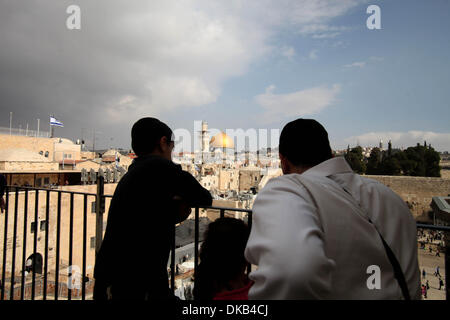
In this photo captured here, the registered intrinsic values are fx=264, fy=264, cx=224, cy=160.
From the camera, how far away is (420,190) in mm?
34000

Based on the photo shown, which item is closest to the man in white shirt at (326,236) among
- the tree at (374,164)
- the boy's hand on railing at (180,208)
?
the boy's hand on railing at (180,208)

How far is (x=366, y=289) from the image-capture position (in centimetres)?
107

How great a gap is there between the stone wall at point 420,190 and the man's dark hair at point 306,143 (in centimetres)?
3836

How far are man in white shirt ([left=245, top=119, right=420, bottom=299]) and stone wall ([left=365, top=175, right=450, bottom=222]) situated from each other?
3835 cm

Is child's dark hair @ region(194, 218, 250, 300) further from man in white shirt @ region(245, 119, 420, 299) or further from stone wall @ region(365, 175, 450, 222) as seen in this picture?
stone wall @ region(365, 175, 450, 222)

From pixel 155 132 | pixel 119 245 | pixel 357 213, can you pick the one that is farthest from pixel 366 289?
pixel 155 132

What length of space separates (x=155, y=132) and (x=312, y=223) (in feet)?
4.83

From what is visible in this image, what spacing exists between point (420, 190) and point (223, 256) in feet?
135

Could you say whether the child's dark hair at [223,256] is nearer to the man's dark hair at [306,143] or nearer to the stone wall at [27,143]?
the man's dark hair at [306,143]

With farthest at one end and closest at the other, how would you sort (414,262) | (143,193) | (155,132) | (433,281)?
(433,281), (155,132), (143,193), (414,262)

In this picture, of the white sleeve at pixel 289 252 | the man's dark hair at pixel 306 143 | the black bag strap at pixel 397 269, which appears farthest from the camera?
the man's dark hair at pixel 306 143

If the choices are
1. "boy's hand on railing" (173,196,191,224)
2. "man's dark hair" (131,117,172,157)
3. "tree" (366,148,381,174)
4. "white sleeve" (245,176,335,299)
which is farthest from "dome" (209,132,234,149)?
"white sleeve" (245,176,335,299)

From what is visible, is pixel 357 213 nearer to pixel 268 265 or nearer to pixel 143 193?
pixel 268 265

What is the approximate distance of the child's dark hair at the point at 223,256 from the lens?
1.50m
